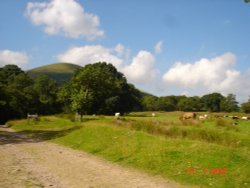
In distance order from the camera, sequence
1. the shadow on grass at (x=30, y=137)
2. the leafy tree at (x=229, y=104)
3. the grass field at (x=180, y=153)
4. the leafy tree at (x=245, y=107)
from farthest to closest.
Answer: the leafy tree at (x=229, y=104) → the leafy tree at (x=245, y=107) → the shadow on grass at (x=30, y=137) → the grass field at (x=180, y=153)

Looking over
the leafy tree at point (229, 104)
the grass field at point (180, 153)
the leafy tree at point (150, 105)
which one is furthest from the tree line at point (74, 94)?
the leafy tree at point (150, 105)

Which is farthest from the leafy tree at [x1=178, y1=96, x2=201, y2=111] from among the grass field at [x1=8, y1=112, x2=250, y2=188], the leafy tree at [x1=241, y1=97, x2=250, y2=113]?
the grass field at [x1=8, y1=112, x2=250, y2=188]

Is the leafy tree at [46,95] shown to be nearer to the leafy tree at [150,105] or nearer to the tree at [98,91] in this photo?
the tree at [98,91]

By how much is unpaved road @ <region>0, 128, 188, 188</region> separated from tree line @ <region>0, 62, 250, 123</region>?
2872 cm

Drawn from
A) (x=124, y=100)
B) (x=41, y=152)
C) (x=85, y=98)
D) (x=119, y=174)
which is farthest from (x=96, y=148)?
(x=124, y=100)

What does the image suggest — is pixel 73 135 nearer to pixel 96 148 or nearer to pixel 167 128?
pixel 96 148

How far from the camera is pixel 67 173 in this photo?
1212 cm

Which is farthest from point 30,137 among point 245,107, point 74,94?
point 245,107

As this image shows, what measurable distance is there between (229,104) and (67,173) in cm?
12817

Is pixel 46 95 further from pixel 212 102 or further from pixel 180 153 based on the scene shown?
pixel 180 153

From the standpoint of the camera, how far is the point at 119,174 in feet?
40.2

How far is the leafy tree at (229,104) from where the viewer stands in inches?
5046

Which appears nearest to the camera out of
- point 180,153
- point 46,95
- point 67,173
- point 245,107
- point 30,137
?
point 67,173

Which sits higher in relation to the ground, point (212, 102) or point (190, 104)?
point (212, 102)
